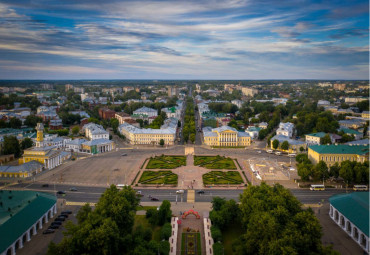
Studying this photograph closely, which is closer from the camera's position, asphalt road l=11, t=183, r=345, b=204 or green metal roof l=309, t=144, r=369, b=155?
asphalt road l=11, t=183, r=345, b=204

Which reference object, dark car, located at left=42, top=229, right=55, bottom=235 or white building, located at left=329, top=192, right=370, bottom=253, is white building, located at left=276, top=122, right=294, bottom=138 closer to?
white building, located at left=329, top=192, right=370, bottom=253

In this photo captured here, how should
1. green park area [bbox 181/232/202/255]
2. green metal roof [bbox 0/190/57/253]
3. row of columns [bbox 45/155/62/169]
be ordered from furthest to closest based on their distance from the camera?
row of columns [bbox 45/155/62/169] → green park area [bbox 181/232/202/255] → green metal roof [bbox 0/190/57/253]

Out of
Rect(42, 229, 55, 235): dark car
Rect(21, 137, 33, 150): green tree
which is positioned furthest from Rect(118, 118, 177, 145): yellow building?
Rect(42, 229, 55, 235): dark car

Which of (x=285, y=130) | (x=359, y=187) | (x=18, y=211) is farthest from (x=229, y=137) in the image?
(x=18, y=211)

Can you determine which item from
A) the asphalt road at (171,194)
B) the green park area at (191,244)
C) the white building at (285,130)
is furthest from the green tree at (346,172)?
the white building at (285,130)

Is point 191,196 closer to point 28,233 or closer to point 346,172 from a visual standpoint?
point 28,233

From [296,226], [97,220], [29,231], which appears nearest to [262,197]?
[296,226]
